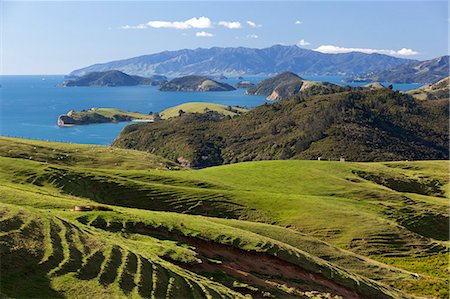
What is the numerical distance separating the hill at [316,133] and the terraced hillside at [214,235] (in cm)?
7909

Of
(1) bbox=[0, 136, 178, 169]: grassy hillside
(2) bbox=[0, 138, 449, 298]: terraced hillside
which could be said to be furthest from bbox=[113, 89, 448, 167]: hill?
(2) bbox=[0, 138, 449, 298]: terraced hillside

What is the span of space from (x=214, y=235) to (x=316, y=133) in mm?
133987

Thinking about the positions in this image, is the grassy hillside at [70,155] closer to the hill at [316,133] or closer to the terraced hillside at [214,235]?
the terraced hillside at [214,235]

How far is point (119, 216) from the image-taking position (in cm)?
2806

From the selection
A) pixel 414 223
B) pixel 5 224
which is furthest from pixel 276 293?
pixel 414 223

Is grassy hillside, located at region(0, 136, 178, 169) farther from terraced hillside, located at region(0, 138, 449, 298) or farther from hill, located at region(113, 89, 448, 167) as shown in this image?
hill, located at region(113, 89, 448, 167)

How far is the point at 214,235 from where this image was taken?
28.5 metres

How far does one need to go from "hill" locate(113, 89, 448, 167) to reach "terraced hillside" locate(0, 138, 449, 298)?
3114 inches

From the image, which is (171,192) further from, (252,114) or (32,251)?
(252,114)

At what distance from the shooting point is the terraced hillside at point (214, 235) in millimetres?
18062

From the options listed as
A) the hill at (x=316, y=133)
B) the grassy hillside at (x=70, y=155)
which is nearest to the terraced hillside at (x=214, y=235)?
the grassy hillside at (x=70, y=155)

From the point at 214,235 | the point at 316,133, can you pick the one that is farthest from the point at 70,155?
the point at 316,133

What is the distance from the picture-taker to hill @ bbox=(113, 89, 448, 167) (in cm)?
14712

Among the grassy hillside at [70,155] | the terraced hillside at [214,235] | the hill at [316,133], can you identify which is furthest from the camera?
the hill at [316,133]
